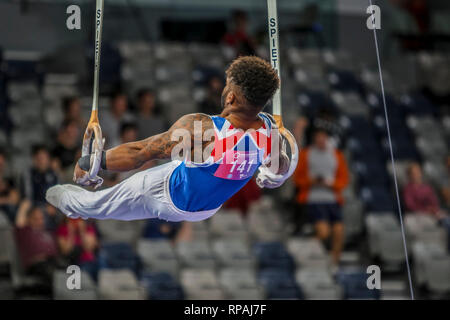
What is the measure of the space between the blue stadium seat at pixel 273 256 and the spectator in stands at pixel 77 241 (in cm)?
Answer: 178

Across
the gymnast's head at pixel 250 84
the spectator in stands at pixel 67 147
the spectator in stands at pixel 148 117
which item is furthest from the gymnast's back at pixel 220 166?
the spectator in stands at pixel 148 117

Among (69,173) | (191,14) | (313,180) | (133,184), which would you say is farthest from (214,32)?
(133,184)

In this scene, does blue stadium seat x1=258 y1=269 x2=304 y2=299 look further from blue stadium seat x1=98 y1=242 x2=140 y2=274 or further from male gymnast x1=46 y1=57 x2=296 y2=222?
male gymnast x1=46 y1=57 x2=296 y2=222

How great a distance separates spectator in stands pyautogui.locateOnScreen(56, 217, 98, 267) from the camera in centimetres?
832

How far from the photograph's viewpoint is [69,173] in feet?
27.8

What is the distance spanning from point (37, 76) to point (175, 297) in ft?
12.5

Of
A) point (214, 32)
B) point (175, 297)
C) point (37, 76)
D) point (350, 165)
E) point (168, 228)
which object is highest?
point (214, 32)

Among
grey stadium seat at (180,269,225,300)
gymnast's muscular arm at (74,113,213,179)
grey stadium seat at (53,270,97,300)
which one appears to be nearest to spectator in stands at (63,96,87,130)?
grey stadium seat at (53,270,97,300)

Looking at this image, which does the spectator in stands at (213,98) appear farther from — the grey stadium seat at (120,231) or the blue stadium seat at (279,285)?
the blue stadium seat at (279,285)

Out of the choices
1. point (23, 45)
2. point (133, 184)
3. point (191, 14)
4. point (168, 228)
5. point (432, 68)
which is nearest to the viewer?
point (133, 184)

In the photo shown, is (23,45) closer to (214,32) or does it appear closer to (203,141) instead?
(214,32)

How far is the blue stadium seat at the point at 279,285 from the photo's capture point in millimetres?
9016

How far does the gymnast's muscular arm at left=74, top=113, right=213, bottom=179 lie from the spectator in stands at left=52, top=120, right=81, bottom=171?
3372 mm

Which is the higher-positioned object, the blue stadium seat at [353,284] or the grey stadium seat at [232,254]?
the grey stadium seat at [232,254]
